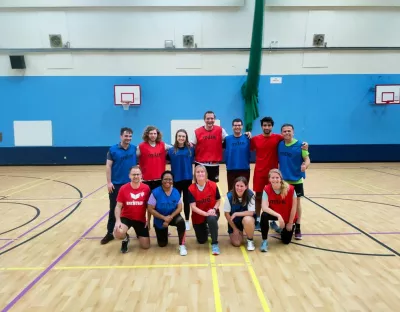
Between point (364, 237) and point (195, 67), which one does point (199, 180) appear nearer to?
point (364, 237)

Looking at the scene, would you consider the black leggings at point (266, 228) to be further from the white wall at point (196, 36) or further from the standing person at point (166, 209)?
the white wall at point (196, 36)

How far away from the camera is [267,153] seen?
4.21 meters

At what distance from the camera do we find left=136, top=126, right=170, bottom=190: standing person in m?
4.15

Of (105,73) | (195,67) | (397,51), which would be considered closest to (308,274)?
(195,67)

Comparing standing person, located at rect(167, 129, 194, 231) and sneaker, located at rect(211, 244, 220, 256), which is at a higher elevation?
standing person, located at rect(167, 129, 194, 231)

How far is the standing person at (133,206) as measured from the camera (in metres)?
3.73

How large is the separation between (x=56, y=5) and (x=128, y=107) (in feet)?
14.3

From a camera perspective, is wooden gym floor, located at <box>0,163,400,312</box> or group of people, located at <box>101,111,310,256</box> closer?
wooden gym floor, located at <box>0,163,400,312</box>

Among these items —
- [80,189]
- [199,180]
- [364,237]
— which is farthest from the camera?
[80,189]

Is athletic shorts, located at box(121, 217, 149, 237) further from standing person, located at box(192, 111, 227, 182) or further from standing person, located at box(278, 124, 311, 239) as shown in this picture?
standing person, located at box(278, 124, 311, 239)

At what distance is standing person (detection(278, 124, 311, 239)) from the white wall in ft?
26.8

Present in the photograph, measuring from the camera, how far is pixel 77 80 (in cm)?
1162

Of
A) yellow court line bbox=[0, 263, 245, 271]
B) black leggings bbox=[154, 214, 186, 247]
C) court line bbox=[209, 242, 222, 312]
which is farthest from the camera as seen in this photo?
black leggings bbox=[154, 214, 186, 247]

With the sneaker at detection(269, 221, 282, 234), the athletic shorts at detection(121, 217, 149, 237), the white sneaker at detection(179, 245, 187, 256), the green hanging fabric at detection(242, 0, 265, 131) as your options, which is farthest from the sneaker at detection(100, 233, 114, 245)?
the green hanging fabric at detection(242, 0, 265, 131)
